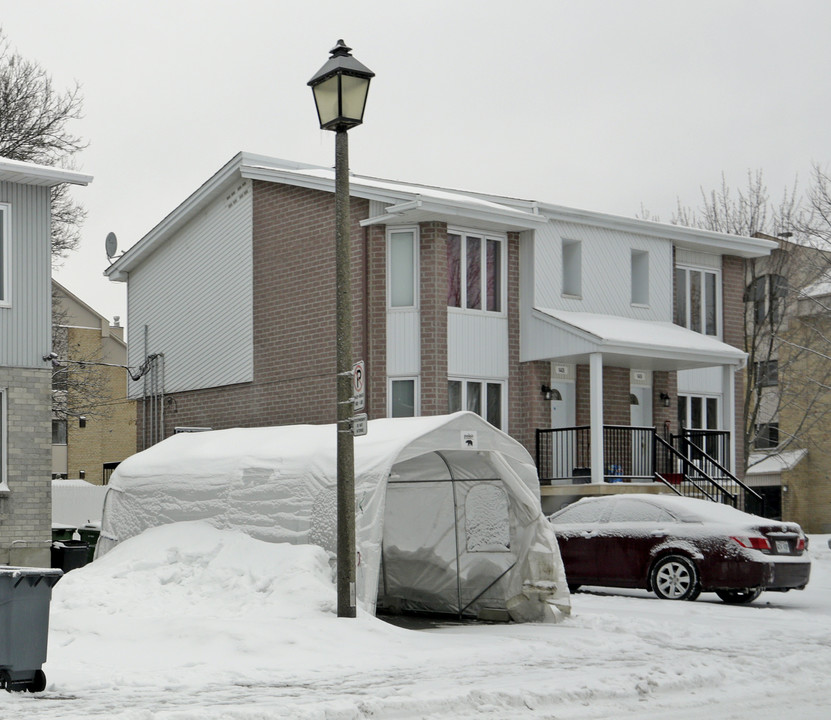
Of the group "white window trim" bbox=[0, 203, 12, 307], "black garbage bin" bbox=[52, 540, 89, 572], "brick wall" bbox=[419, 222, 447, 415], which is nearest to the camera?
"white window trim" bbox=[0, 203, 12, 307]

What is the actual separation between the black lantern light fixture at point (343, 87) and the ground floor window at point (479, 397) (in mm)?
12506

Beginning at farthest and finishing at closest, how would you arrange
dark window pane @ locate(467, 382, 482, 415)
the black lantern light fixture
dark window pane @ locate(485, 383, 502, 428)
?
dark window pane @ locate(485, 383, 502, 428) < dark window pane @ locate(467, 382, 482, 415) < the black lantern light fixture

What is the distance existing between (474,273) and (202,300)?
23.9 feet

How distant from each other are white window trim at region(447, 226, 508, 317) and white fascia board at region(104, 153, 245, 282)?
543 cm

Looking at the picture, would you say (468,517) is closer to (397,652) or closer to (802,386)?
(397,652)

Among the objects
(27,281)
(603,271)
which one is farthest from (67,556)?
(603,271)

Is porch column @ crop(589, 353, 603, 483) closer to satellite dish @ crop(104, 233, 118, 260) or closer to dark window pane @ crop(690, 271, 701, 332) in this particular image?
dark window pane @ crop(690, 271, 701, 332)

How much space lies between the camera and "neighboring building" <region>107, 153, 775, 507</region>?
82.1 feet

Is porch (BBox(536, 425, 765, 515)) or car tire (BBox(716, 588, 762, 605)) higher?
porch (BBox(536, 425, 765, 515))

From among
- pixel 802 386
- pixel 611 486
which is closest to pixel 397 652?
pixel 611 486

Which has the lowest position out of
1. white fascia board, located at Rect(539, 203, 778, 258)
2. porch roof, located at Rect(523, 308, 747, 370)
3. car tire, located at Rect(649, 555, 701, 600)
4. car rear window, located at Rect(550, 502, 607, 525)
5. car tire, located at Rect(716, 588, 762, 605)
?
car tire, located at Rect(716, 588, 762, 605)

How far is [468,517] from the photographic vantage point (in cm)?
1573

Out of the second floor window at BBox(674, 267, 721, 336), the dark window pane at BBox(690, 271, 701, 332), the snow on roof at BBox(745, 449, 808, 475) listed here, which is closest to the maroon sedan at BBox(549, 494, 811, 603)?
the second floor window at BBox(674, 267, 721, 336)

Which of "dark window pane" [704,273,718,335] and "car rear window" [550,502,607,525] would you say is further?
"dark window pane" [704,273,718,335]
